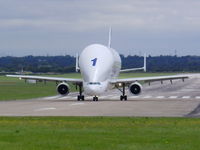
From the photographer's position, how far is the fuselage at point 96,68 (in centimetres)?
5353

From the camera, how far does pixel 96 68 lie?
54719mm

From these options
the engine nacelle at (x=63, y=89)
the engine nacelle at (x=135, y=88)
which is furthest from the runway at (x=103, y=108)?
the engine nacelle at (x=63, y=89)

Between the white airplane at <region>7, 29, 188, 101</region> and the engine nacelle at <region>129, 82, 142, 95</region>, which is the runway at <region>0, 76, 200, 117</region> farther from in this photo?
the engine nacelle at <region>129, 82, 142, 95</region>
